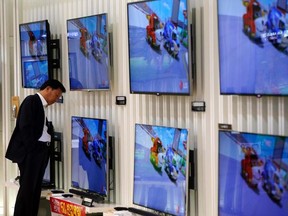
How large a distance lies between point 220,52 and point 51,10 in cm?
284

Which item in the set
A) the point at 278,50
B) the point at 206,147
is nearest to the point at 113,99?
the point at 206,147

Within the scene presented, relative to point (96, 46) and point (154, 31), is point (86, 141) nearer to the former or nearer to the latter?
point (96, 46)

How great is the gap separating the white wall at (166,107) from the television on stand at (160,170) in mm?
141

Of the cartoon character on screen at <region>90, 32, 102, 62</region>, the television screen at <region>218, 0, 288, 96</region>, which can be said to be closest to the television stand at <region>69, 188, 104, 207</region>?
the cartoon character on screen at <region>90, 32, 102, 62</region>

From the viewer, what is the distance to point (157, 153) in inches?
176

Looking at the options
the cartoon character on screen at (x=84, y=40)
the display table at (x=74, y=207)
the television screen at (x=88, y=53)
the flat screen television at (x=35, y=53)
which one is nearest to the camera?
the display table at (x=74, y=207)

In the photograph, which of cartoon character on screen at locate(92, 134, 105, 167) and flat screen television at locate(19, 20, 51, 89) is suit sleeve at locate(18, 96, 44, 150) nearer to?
flat screen television at locate(19, 20, 51, 89)

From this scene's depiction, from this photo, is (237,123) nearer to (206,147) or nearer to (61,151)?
(206,147)

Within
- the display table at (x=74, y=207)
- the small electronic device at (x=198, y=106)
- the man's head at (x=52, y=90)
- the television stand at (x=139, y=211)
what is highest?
the man's head at (x=52, y=90)

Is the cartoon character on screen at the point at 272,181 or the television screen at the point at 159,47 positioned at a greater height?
the television screen at the point at 159,47

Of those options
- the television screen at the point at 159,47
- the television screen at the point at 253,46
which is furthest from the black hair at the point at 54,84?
the television screen at the point at 253,46

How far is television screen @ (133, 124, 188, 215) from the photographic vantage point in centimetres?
426

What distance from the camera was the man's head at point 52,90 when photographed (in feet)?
18.7

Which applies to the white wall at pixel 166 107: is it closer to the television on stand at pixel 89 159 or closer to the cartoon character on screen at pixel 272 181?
the television on stand at pixel 89 159
